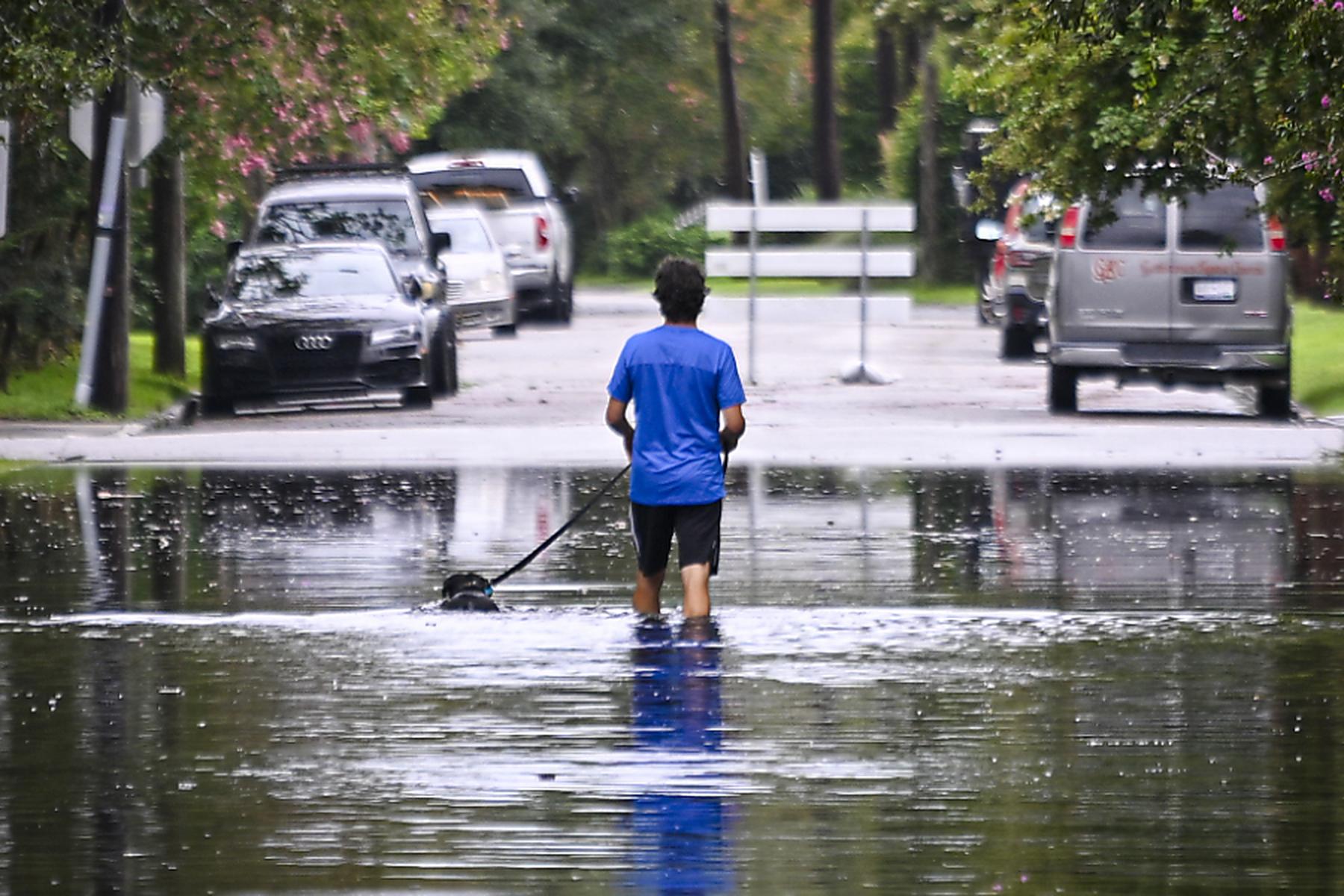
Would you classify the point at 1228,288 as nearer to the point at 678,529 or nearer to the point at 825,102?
the point at 678,529

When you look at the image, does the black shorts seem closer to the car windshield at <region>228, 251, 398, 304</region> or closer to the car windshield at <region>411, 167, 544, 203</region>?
the car windshield at <region>228, 251, 398, 304</region>

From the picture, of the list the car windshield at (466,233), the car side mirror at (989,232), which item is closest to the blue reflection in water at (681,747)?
the car windshield at (466,233)

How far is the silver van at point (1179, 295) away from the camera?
23.7m

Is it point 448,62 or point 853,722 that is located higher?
point 448,62

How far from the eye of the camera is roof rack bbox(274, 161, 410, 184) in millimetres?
29328

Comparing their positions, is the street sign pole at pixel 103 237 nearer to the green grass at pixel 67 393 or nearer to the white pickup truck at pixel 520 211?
the green grass at pixel 67 393

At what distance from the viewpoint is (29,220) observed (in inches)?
1030

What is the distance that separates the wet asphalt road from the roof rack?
2.33 metres

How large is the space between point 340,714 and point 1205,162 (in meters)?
13.3

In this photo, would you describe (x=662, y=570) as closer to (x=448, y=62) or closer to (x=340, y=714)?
(x=340, y=714)

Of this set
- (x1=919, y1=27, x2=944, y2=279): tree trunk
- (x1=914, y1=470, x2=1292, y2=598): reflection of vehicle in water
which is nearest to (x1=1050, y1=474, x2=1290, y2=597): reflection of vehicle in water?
(x1=914, y1=470, x2=1292, y2=598): reflection of vehicle in water

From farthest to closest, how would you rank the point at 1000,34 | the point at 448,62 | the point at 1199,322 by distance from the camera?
the point at 448,62 < the point at 1000,34 < the point at 1199,322

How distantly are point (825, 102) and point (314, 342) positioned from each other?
109 feet

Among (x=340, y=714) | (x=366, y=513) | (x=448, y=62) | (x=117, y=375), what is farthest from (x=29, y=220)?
(x=340, y=714)
